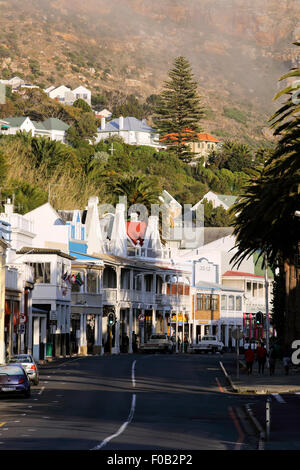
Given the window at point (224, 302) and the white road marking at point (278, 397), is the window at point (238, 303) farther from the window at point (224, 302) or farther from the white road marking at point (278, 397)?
the white road marking at point (278, 397)

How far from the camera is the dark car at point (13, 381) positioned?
42.5 metres

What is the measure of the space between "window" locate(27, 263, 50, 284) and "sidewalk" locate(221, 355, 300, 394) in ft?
73.8

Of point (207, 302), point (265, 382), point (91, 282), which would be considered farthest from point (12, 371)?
point (207, 302)

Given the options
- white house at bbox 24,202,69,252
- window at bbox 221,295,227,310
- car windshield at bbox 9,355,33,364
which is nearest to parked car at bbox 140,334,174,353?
white house at bbox 24,202,69,252

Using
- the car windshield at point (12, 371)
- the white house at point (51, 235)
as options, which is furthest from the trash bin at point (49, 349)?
the car windshield at point (12, 371)

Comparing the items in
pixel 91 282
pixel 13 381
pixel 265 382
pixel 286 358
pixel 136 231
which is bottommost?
pixel 265 382

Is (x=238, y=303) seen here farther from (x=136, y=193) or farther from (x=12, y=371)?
(x=12, y=371)

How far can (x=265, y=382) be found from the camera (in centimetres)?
5409

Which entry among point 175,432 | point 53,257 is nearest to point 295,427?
point 175,432

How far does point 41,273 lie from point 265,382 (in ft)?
117

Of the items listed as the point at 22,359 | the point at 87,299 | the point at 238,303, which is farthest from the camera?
the point at 238,303
